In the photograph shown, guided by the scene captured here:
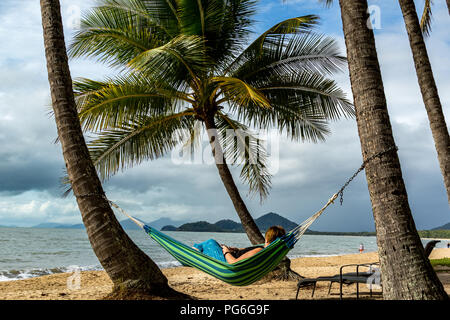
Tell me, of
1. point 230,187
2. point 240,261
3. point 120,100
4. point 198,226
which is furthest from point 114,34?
point 198,226

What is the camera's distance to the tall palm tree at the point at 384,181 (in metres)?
2.94

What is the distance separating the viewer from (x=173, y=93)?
6406 mm

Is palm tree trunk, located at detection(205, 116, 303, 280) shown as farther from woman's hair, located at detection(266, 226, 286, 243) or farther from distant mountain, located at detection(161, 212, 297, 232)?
distant mountain, located at detection(161, 212, 297, 232)

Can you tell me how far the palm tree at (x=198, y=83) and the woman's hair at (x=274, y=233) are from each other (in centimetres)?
248

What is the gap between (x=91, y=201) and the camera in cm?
403

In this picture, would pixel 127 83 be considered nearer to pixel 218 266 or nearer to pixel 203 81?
pixel 203 81

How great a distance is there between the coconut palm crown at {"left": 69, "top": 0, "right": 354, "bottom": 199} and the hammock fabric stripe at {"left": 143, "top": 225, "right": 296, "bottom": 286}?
2.84 meters

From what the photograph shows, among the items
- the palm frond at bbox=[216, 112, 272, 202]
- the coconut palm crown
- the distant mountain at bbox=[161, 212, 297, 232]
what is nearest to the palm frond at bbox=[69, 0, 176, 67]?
the coconut palm crown

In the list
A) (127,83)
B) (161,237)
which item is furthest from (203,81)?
(161,237)

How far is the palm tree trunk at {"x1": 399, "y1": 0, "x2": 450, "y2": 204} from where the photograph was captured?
5.54 meters

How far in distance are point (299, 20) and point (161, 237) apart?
420cm

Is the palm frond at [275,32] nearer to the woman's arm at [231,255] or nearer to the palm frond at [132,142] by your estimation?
the palm frond at [132,142]

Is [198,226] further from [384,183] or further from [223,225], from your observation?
[384,183]
